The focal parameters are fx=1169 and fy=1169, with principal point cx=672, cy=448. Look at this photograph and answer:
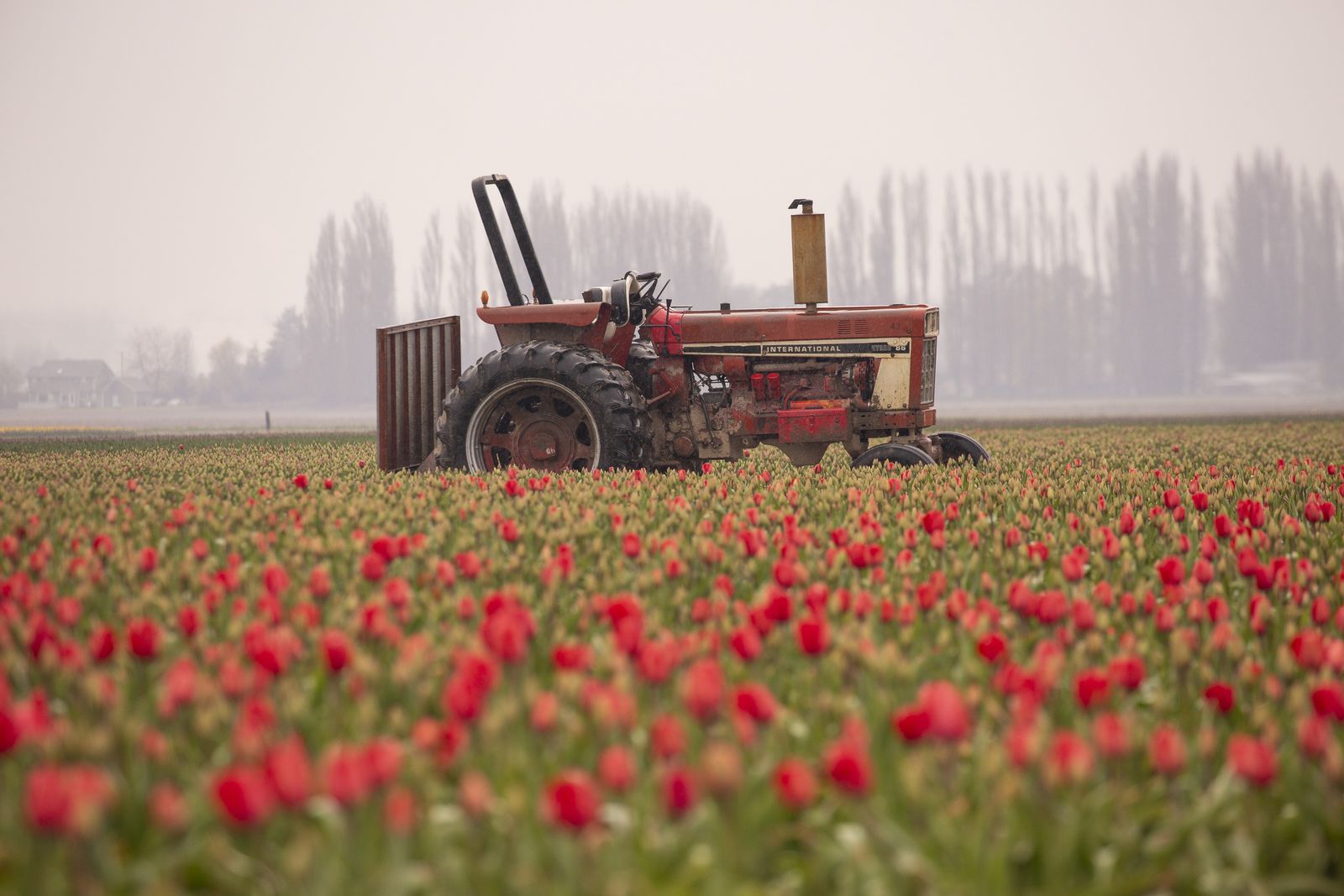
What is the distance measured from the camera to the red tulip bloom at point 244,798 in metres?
1.79

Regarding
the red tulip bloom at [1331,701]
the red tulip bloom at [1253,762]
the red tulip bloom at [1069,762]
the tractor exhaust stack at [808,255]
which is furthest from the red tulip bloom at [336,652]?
the tractor exhaust stack at [808,255]

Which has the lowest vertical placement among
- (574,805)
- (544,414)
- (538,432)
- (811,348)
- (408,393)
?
(574,805)

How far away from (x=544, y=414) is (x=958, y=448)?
374 cm


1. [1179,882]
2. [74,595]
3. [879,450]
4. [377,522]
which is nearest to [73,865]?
[1179,882]

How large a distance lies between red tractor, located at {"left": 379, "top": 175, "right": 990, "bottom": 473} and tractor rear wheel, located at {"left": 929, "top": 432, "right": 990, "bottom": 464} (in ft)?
0.06

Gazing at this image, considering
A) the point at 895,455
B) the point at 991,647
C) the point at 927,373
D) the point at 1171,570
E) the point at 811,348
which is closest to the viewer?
the point at 991,647

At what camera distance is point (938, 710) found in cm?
207

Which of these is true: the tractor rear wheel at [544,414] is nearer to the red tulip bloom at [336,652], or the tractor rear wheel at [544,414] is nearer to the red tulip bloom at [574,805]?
the red tulip bloom at [336,652]

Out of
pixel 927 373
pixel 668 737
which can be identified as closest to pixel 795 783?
pixel 668 737

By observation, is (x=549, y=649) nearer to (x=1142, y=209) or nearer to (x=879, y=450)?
(x=879, y=450)

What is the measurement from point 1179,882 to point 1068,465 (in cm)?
850

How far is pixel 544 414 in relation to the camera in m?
9.78

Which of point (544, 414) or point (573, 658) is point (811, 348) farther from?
point (573, 658)

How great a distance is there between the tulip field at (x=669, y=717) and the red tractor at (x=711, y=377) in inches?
166
